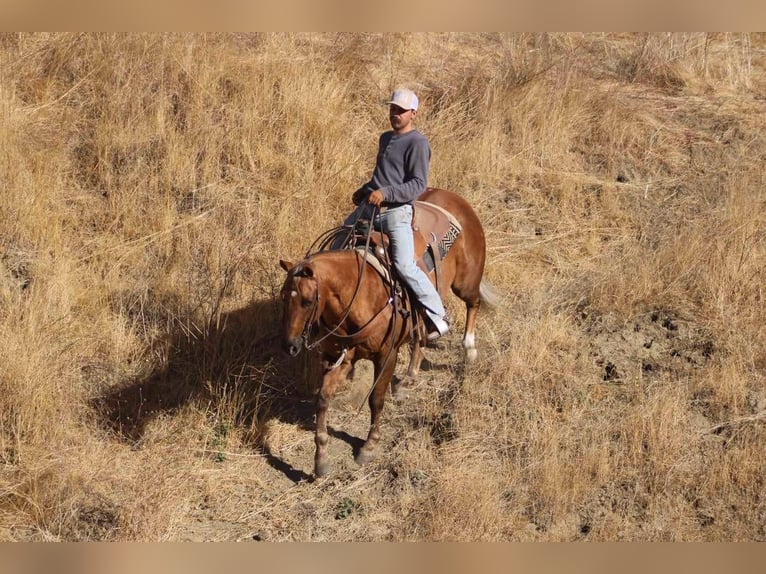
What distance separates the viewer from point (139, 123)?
1080cm

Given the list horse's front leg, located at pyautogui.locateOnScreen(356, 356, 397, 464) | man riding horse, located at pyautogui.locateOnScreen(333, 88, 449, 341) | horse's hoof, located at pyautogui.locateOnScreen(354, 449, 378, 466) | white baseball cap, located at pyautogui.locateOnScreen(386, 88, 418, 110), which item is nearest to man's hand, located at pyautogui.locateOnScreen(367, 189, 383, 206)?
man riding horse, located at pyautogui.locateOnScreen(333, 88, 449, 341)

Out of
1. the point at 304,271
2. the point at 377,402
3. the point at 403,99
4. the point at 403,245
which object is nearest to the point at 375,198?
the point at 403,245

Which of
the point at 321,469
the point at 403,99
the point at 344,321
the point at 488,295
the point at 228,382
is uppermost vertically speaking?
the point at 403,99

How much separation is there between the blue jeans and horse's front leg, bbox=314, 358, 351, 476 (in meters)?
0.84

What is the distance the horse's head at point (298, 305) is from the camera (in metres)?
6.54

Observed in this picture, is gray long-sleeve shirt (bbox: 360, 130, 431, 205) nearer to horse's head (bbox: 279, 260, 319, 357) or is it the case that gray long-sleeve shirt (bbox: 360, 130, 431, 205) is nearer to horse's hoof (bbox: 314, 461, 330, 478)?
horse's head (bbox: 279, 260, 319, 357)

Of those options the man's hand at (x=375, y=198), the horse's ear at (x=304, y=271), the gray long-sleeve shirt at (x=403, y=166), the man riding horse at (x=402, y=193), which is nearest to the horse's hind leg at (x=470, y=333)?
the man riding horse at (x=402, y=193)

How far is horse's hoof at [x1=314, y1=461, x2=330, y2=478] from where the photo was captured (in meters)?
7.64

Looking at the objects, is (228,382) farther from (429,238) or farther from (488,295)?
(488,295)

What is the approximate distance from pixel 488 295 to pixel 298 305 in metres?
3.13

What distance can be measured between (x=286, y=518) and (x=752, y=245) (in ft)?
18.8

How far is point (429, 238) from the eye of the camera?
26.6ft

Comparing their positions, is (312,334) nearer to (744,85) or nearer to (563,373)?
(563,373)

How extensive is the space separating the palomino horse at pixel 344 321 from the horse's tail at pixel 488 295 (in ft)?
2.38
